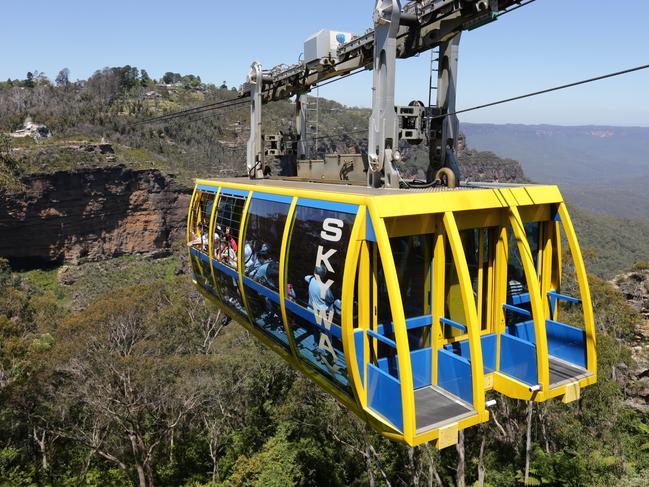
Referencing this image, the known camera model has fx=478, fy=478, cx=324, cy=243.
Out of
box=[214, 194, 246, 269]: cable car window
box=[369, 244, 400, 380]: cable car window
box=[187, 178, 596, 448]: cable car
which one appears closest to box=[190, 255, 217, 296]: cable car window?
box=[214, 194, 246, 269]: cable car window

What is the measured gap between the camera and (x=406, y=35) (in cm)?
758

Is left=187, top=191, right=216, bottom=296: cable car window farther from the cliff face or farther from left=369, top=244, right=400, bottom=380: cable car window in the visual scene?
the cliff face

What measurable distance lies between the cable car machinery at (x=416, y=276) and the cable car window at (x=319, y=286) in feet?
0.07

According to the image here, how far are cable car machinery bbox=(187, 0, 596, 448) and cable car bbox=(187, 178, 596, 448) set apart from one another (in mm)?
17

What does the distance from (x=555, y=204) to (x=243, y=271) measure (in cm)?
447

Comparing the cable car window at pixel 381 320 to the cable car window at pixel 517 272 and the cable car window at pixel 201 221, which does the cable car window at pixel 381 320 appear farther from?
the cable car window at pixel 201 221

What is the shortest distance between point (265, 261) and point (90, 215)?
59224mm

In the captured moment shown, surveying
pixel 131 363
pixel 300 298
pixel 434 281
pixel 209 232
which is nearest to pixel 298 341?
pixel 300 298

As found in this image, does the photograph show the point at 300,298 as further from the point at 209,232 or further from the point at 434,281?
the point at 209,232

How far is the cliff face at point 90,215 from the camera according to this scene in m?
53.7

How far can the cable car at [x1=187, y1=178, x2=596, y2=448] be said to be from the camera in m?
4.75

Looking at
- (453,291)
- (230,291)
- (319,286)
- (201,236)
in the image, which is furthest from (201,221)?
(453,291)

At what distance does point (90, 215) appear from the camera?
58.7 meters

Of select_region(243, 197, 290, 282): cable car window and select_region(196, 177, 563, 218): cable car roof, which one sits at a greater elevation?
select_region(196, 177, 563, 218): cable car roof
